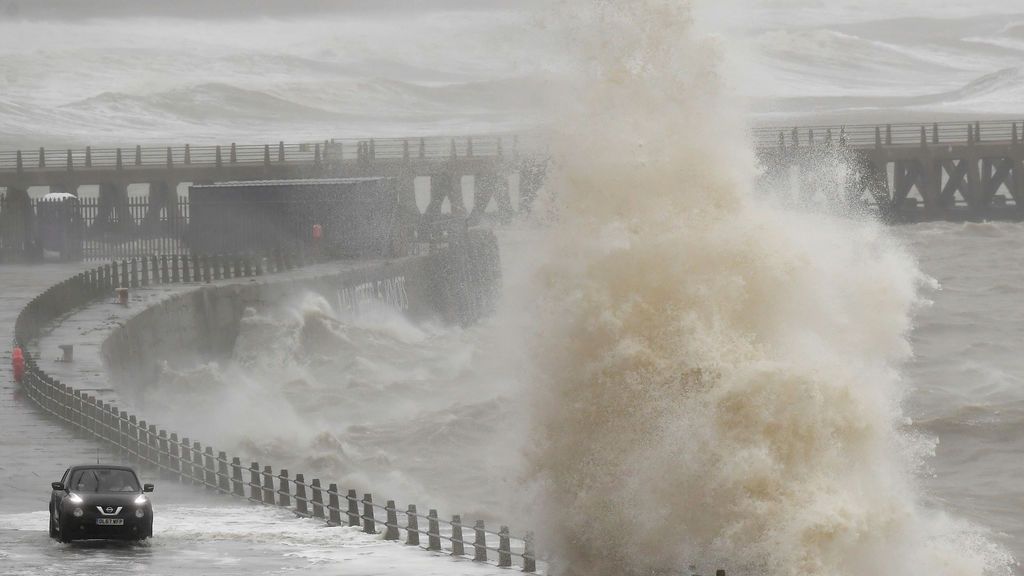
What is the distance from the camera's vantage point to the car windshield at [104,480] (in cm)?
2355

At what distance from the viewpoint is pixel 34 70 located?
7697 inches

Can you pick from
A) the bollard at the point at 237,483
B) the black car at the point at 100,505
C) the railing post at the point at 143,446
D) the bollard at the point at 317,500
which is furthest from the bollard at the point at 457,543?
the railing post at the point at 143,446

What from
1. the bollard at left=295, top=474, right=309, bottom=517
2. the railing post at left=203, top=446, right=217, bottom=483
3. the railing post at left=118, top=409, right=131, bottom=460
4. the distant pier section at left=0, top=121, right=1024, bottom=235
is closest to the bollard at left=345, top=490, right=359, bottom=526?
the bollard at left=295, top=474, right=309, bottom=517

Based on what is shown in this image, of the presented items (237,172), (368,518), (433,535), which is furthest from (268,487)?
(237,172)

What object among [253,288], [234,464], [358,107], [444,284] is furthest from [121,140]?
Answer: [234,464]

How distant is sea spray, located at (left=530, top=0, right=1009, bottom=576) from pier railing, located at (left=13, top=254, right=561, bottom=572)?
4.09ft

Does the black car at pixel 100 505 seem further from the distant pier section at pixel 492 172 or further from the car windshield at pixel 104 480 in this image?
the distant pier section at pixel 492 172

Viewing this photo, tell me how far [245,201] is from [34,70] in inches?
5324

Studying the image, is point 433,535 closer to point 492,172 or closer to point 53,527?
point 53,527

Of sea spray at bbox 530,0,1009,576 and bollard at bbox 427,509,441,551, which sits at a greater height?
sea spray at bbox 530,0,1009,576

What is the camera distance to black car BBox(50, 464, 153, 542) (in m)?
23.4

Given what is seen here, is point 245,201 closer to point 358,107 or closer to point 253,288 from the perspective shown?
point 253,288

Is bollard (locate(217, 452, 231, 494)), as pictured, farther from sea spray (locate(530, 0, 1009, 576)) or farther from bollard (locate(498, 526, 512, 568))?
bollard (locate(498, 526, 512, 568))

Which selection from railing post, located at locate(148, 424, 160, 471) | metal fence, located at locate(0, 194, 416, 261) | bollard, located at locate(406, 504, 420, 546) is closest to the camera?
bollard, located at locate(406, 504, 420, 546)
